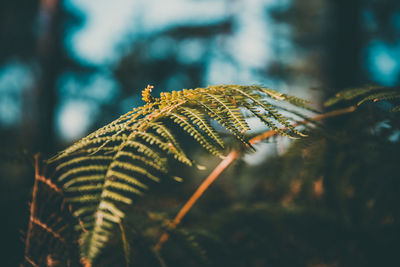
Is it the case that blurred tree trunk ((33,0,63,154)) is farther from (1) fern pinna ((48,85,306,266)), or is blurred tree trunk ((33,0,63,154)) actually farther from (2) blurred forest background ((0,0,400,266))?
(1) fern pinna ((48,85,306,266))

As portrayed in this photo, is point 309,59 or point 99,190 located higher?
point 309,59

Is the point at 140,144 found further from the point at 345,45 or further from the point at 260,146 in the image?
the point at 345,45

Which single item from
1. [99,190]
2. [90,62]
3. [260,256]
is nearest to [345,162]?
[260,256]

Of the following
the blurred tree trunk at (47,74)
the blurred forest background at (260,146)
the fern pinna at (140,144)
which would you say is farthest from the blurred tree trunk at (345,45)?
the blurred tree trunk at (47,74)

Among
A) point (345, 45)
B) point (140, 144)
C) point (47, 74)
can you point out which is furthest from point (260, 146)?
point (47, 74)

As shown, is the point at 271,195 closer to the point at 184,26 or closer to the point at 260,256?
the point at 260,256
